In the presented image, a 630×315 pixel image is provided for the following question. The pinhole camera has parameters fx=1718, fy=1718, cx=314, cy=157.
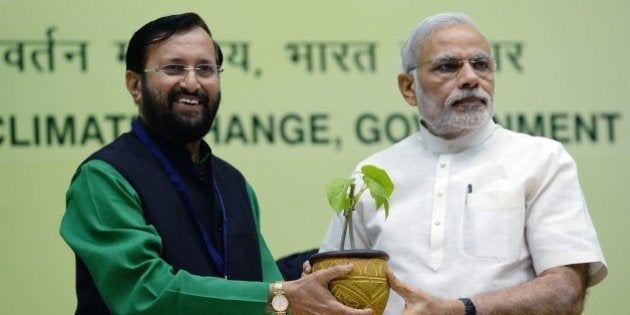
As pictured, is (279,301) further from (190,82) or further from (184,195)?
(190,82)

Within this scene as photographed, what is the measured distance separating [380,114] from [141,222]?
78.1 inches

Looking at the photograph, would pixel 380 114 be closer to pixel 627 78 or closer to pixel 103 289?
pixel 627 78

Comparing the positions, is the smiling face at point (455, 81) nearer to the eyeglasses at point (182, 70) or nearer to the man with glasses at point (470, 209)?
the man with glasses at point (470, 209)

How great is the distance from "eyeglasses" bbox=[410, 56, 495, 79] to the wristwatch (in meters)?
1.05

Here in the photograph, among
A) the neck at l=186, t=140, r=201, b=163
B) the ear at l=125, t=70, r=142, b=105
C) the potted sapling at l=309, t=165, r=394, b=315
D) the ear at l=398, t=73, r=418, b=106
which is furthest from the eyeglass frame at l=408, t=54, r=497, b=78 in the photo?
the ear at l=125, t=70, r=142, b=105

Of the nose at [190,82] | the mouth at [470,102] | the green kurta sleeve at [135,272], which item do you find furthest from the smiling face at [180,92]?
the mouth at [470,102]

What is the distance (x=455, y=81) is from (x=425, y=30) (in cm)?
23

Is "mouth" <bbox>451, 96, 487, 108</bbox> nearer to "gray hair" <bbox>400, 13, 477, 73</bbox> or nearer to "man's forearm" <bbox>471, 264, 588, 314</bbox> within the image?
"gray hair" <bbox>400, 13, 477, 73</bbox>

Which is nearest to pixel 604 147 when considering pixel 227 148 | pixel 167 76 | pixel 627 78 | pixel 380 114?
pixel 627 78

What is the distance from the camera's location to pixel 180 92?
18.4 ft

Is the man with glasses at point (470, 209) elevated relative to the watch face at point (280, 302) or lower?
elevated

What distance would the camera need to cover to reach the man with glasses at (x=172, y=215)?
5223 mm

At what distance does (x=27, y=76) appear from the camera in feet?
22.5

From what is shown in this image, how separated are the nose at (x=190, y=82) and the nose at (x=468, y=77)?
2.91 ft
